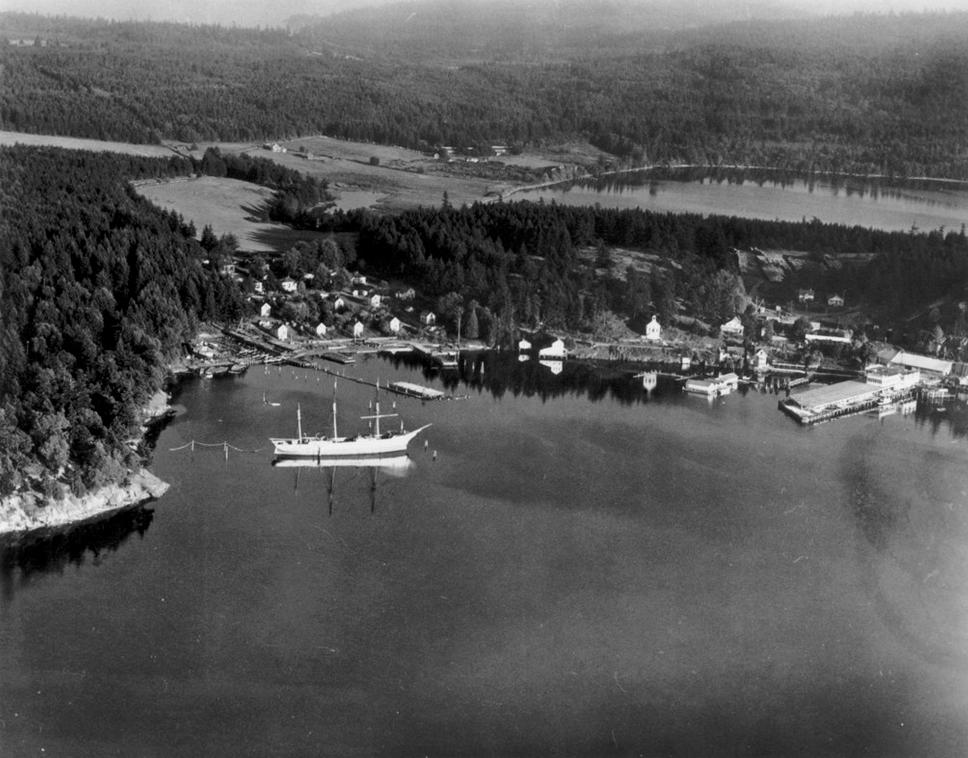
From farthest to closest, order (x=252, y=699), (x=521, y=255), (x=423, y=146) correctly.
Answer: (x=423, y=146) → (x=521, y=255) → (x=252, y=699)

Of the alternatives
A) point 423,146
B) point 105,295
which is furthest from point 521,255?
point 423,146

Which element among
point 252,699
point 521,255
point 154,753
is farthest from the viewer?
point 521,255

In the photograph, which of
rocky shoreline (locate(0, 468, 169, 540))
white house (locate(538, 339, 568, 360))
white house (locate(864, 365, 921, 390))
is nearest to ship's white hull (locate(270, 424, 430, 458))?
rocky shoreline (locate(0, 468, 169, 540))

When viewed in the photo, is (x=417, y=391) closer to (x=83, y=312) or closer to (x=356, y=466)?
(x=356, y=466)

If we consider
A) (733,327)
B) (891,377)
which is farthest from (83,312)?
(891,377)

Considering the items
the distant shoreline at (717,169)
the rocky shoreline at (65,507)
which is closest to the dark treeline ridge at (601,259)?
the distant shoreline at (717,169)

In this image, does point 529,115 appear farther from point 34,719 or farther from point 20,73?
point 34,719

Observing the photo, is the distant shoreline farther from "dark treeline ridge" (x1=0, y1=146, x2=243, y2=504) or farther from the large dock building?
the large dock building
